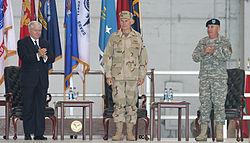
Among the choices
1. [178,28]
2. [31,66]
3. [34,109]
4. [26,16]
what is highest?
[178,28]

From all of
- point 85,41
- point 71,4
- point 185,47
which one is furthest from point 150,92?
point 185,47

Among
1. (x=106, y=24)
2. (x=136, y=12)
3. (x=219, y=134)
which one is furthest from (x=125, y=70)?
(x=136, y=12)

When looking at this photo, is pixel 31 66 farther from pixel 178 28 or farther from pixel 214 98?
pixel 178 28

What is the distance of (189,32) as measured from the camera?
1253cm

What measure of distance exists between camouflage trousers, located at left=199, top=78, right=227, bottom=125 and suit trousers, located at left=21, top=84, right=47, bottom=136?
73.7 inches

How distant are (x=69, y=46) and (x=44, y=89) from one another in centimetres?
151

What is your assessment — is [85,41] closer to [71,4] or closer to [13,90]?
[71,4]

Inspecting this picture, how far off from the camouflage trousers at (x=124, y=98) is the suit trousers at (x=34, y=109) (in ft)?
3.01

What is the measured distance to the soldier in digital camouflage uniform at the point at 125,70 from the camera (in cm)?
551

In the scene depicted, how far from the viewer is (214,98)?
5672mm

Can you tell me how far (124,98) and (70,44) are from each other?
2.00 metres

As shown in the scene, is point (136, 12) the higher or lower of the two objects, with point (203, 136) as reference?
higher

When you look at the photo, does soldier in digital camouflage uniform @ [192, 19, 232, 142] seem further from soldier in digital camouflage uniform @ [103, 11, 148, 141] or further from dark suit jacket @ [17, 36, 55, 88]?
dark suit jacket @ [17, 36, 55, 88]

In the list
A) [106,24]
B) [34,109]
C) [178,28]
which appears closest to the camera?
[34,109]
